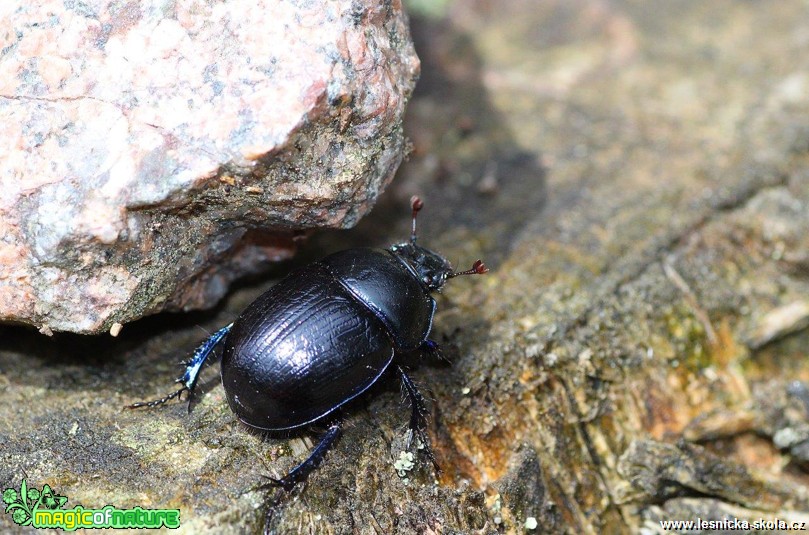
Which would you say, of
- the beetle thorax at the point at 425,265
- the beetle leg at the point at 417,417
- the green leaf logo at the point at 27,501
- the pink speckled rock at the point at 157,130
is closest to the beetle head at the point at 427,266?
the beetle thorax at the point at 425,265

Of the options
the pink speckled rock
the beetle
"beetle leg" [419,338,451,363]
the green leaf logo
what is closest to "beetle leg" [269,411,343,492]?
the beetle

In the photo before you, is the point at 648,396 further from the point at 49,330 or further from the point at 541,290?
the point at 49,330

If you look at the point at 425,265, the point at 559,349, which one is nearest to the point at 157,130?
the point at 425,265

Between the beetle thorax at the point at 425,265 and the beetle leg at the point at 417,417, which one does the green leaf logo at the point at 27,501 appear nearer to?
the beetle leg at the point at 417,417

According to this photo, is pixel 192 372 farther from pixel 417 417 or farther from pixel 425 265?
pixel 425 265

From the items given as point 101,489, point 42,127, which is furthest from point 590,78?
point 101,489
